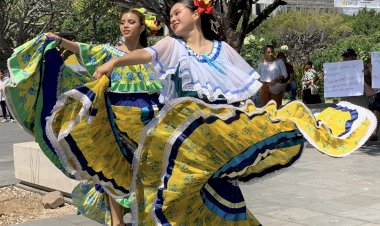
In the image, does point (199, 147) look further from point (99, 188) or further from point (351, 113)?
point (99, 188)

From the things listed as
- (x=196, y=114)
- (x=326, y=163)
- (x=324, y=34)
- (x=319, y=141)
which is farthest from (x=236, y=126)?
(x=324, y=34)

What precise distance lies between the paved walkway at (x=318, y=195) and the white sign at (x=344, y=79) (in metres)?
1.36

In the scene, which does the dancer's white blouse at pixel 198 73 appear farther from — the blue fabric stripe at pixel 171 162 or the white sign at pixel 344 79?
the white sign at pixel 344 79

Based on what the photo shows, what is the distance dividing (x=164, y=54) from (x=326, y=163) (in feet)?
17.1

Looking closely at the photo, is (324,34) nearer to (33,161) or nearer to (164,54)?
(33,161)

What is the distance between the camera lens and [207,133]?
329cm

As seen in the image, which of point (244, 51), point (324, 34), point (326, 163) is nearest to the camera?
point (326, 163)

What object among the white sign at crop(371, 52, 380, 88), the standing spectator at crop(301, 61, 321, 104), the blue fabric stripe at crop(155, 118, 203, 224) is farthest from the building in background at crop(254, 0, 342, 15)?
the blue fabric stripe at crop(155, 118, 203, 224)

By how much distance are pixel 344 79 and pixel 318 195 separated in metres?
4.06

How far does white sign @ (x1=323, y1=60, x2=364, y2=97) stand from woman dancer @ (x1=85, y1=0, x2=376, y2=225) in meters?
6.19

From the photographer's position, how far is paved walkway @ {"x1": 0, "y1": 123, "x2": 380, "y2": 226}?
544 cm

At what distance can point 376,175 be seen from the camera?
733cm

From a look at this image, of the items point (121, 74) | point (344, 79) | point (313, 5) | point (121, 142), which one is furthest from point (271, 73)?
point (313, 5)

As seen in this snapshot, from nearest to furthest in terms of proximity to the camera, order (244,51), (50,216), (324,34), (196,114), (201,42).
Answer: (196,114)
(201,42)
(50,216)
(244,51)
(324,34)
